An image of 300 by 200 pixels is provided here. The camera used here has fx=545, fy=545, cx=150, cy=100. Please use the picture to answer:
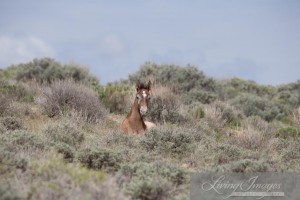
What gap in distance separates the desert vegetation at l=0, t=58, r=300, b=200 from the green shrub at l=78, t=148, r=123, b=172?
0.7 inches

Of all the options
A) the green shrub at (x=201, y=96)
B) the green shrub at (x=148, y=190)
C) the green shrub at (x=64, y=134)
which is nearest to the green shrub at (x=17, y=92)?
the green shrub at (x=64, y=134)

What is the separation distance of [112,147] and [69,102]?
5290 millimetres

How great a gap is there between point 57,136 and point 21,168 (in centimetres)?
299

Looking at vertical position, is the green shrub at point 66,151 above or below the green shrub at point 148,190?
above

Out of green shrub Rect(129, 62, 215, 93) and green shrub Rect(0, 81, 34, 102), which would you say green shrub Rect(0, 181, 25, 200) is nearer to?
green shrub Rect(0, 81, 34, 102)

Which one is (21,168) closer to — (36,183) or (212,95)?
(36,183)

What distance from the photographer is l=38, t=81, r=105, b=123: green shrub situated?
1552 cm

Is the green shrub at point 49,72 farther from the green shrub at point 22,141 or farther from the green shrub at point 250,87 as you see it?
the green shrub at point 22,141

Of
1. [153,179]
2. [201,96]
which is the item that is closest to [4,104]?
[153,179]

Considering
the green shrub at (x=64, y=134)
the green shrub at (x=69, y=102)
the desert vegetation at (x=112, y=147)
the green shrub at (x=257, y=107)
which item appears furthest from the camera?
the green shrub at (x=257, y=107)

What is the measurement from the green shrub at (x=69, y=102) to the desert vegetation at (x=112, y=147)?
3 centimetres

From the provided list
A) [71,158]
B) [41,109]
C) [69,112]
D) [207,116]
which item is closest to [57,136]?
[71,158]

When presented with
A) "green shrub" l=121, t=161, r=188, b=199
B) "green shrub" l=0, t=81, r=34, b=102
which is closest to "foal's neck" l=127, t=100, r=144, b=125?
"green shrub" l=0, t=81, r=34, b=102

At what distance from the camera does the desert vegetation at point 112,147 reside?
7.24 metres
